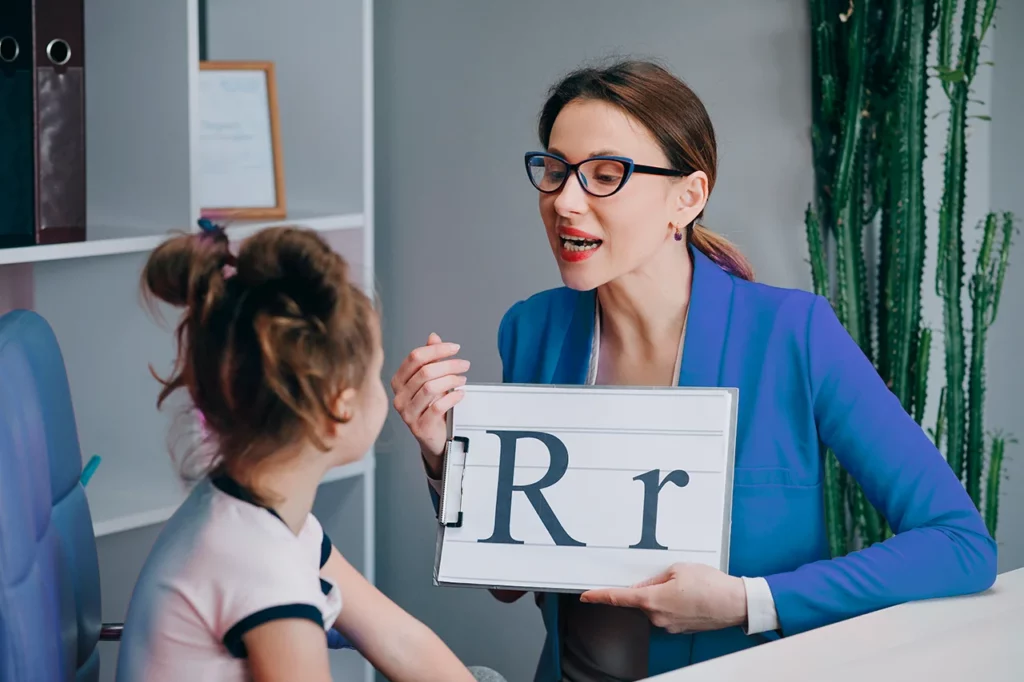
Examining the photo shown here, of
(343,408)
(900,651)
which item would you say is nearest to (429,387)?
(343,408)

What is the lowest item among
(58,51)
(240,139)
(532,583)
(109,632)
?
(109,632)

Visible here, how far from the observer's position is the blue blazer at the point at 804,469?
1342 mm

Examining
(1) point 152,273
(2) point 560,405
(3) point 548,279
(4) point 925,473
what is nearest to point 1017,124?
(3) point 548,279

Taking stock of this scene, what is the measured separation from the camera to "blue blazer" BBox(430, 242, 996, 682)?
1.34 metres

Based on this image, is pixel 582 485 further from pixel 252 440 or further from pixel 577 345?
pixel 252 440

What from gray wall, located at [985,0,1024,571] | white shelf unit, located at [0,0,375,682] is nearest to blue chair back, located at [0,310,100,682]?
white shelf unit, located at [0,0,375,682]

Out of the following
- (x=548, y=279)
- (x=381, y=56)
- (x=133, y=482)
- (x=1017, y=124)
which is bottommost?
(x=133, y=482)

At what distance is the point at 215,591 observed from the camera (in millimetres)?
968

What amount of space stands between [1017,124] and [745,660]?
1.63 meters

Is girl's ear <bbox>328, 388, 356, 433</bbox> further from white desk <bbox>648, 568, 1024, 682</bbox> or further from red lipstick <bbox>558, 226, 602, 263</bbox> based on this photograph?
red lipstick <bbox>558, 226, 602, 263</bbox>

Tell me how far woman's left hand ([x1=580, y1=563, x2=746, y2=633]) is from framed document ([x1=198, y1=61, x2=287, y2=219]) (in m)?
1.33

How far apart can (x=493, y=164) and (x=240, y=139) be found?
0.57m

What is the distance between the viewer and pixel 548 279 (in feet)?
8.37

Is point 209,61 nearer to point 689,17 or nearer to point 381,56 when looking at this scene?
point 381,56
